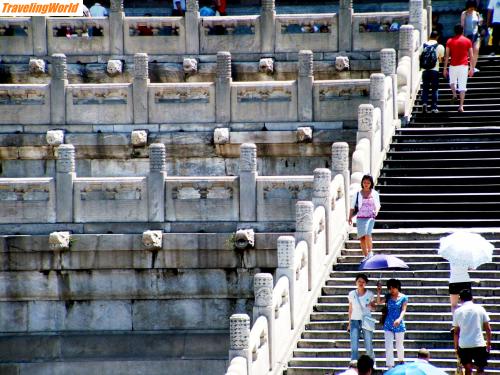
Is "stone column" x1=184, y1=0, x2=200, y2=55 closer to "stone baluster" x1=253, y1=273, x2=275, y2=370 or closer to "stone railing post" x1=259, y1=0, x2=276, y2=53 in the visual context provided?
"stone railing post" x1=259, y1=0, x2=276, y2=53

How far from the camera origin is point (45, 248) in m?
39.9

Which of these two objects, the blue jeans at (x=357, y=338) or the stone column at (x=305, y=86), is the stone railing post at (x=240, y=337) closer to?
the blue jeans at (x=357, y=338)

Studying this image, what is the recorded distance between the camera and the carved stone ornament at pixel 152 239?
3934cm

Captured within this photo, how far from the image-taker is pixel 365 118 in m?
39.9

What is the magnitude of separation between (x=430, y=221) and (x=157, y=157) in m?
5.22

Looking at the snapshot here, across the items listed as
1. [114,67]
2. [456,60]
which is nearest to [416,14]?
[456,60]

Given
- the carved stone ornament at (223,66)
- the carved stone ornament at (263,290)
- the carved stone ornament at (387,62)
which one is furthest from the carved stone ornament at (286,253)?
the carved stone ornament at (223,66)

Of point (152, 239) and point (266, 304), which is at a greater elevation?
point (152, 239)

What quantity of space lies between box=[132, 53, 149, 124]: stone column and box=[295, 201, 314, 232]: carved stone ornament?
820 centimetres

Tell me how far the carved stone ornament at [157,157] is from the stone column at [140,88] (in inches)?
156

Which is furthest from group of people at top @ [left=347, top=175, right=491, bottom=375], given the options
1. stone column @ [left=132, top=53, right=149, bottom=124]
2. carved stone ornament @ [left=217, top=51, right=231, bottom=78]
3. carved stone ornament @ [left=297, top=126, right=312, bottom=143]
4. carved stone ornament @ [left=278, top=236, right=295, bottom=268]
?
stone column @ [left=132, top=53, right=149, bottom=124]

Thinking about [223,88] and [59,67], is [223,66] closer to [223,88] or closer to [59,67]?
[223,88]

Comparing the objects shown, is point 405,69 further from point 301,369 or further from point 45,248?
point 301,369
